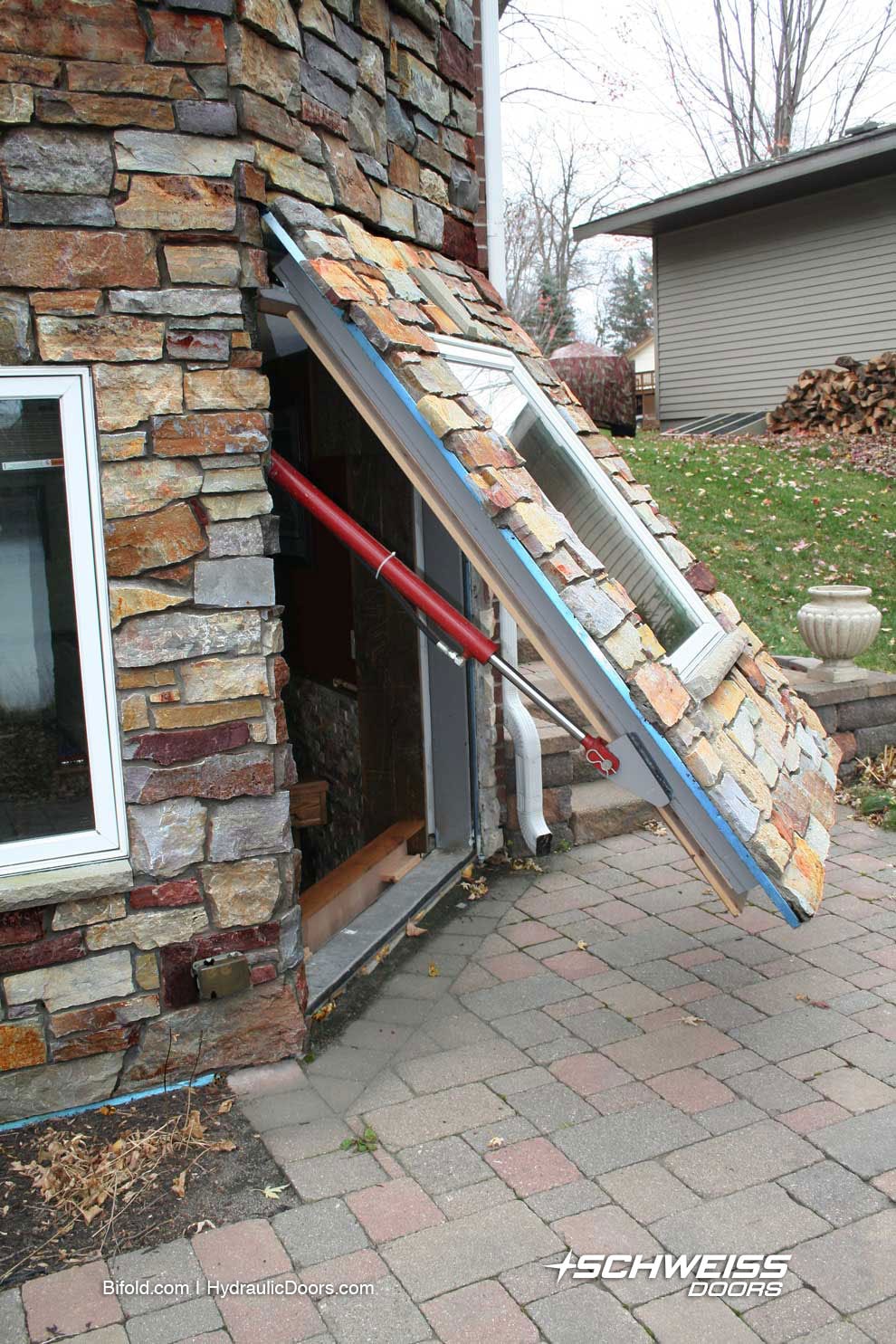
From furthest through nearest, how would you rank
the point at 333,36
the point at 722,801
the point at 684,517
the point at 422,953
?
the point at 684,517 < the point at 422,953 < the point at 333,36 < the point at 722,801

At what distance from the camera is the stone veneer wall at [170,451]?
2.91 meters

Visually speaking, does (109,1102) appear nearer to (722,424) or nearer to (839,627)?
(839,627)

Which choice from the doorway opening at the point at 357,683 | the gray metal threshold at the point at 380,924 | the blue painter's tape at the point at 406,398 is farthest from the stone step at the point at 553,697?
the blue painter's tape at the point at 406,398

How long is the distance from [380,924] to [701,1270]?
6.76 ft

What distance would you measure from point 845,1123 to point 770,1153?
279 mm

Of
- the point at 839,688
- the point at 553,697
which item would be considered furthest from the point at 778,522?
the point at 553,697

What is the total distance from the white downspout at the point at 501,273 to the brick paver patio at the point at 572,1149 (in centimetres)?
69

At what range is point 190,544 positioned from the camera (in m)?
3.12

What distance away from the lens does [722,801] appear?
9.41ft

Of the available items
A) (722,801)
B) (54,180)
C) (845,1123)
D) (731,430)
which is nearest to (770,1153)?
(845,1123)

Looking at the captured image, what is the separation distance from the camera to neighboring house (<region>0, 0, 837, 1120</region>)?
2.92 m

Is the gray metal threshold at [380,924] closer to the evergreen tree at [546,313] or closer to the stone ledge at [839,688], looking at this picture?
the stone ledge at [839,688]

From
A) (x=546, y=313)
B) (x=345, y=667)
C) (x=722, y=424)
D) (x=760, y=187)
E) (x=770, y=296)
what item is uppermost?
(x=546, y=313)

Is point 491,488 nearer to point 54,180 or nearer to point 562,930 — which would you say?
point 54,180
